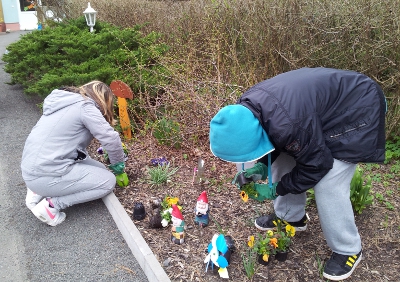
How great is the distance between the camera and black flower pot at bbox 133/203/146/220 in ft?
10.2

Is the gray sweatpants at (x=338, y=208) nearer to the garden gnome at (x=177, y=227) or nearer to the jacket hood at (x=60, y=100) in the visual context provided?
the garden gnome at (x=177, y=227)

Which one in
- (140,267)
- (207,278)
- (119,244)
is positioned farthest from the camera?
(119,244)

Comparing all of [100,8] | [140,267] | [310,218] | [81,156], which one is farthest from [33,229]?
[100,8]

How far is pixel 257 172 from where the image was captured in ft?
8.56

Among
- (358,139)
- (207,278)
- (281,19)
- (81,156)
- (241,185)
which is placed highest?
(281,19)

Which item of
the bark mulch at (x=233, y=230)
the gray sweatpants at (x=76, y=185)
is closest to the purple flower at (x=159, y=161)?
the bark mulch at (x=233, y=230)

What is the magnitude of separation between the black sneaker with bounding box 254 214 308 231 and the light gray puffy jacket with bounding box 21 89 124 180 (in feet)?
4.57

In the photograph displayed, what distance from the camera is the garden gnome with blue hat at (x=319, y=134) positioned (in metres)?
2.01

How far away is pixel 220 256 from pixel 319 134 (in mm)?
1028

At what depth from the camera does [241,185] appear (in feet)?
8.27

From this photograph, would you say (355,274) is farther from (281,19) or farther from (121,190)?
Result: (281,19)

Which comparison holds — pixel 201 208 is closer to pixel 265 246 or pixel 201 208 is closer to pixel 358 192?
pixel 265 246

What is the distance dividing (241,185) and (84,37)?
4.68 meters

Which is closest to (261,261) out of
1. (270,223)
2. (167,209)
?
(270,223)
